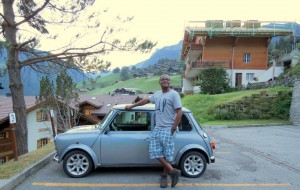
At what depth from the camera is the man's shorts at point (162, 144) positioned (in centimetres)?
553

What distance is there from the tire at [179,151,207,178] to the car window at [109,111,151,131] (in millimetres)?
990

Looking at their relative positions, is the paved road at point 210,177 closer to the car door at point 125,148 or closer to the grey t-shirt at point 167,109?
the car door at point 125,148

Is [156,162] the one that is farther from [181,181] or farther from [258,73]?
[258,73]

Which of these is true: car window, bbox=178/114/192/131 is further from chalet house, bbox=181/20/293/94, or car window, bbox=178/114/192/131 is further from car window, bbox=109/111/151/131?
chalet house, bbox=181/20/293/94

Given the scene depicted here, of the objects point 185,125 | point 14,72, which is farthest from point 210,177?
point 14,72

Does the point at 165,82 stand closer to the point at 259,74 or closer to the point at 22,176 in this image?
the point at 22,176

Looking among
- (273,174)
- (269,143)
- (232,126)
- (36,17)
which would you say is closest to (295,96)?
(232,126)

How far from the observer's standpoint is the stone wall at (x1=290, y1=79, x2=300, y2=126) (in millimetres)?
20875

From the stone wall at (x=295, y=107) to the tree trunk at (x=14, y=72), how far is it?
682 inches

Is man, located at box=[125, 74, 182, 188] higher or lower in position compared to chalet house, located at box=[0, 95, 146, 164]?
higher

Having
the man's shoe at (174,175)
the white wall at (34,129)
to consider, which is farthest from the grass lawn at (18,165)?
the white wall at (34,129)

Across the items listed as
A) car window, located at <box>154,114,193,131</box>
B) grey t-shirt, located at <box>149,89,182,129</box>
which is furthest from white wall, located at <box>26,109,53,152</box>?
grey t-shirt, located at <box>149,89,182,129</box>

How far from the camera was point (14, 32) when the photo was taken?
10156 millimetres

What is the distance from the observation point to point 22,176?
599 centimetres
